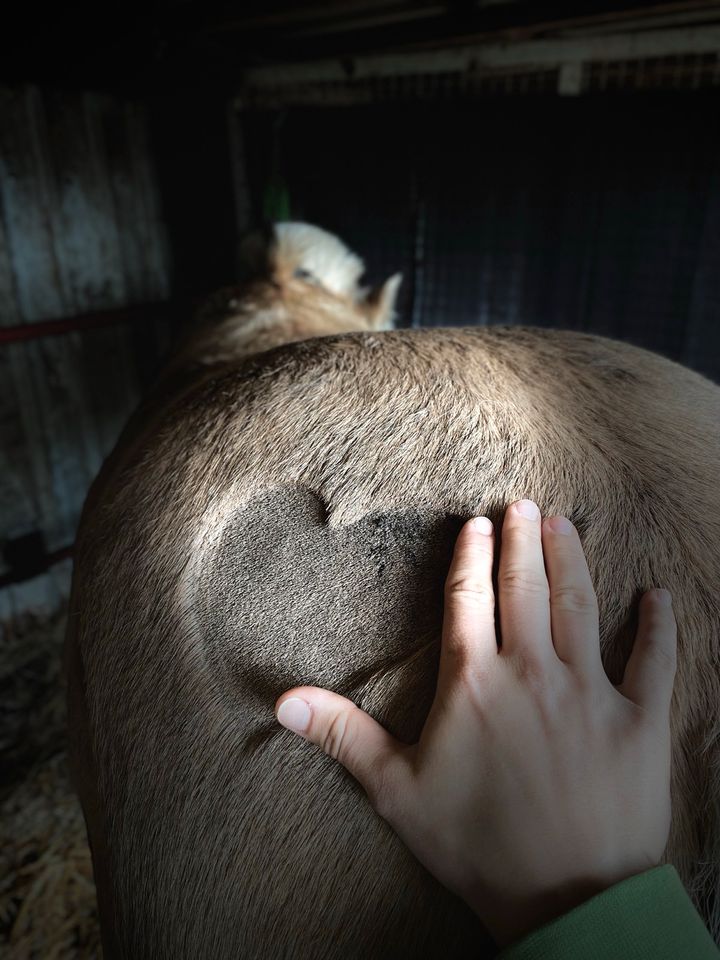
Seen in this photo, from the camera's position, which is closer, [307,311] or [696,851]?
[696,851]

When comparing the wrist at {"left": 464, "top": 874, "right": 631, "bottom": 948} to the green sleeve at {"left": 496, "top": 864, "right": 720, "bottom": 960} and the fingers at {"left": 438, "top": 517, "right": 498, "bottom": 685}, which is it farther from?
the fingers at {"left": 438, "top": 517, "right": 498, "bottom": 685}

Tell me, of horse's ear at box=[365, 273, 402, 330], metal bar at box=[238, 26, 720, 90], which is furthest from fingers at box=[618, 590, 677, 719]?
metal bar at box=[238, 26, 720, 90]

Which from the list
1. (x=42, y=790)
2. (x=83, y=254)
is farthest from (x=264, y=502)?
(x=83, y=254)

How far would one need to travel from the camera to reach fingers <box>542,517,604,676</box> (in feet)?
1.80

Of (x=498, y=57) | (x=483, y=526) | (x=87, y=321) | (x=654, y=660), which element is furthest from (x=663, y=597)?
(x=87, y=321)

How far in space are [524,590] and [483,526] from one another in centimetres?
8

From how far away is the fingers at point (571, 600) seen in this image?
Answer: 0.55m

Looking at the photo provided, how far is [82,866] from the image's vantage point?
5.46ft

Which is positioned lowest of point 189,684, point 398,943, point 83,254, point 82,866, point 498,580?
point 82,866

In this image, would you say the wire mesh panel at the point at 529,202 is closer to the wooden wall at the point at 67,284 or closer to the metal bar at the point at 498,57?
the metal bar at the point at 498,57

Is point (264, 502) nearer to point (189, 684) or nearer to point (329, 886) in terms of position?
point (189, 684)

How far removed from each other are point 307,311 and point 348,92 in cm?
134

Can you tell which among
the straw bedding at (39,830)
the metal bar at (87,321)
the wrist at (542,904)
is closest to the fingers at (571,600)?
the wrist at (542,904)

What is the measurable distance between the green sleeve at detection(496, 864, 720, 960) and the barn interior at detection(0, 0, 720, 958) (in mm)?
1549
